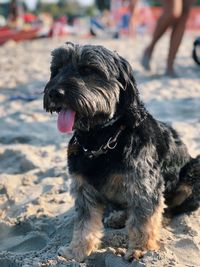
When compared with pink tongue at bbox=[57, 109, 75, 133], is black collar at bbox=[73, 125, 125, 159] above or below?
below

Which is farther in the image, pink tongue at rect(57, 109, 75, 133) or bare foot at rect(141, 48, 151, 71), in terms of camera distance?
bare foot at rect(141, 48, 151, 71)

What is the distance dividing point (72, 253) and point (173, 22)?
579 cm

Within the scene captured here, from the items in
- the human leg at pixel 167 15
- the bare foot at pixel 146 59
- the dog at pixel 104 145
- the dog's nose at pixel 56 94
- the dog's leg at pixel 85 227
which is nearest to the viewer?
the dog's nose at pixel 56 94

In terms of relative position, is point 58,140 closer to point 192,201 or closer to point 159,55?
point 192,201

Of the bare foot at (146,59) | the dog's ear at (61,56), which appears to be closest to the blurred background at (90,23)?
the bare foot at (146,59)

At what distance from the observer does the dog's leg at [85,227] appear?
3357mm

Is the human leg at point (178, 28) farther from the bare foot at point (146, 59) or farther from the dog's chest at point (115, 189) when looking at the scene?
the dog's chest at point (115, 189)

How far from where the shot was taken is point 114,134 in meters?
3.27

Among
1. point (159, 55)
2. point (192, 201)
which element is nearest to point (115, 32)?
point (159, 55)

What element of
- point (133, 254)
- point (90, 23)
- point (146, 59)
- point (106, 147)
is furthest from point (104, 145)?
point (90, 23)

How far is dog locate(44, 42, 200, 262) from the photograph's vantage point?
314 centimetres

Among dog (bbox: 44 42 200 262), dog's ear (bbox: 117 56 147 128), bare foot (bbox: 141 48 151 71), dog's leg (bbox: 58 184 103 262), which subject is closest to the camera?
dog (bbox: 44 42 200 262)

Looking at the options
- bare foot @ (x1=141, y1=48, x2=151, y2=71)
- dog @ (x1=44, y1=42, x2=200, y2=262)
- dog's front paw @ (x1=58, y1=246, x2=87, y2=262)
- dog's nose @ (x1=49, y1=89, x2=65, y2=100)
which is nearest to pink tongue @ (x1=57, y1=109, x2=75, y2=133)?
dog @ (x1=44, y1=42, x2=200, y2=262)

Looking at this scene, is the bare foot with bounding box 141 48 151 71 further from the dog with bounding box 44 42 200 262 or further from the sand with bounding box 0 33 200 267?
the dog with bounding box 44 42 200 262
